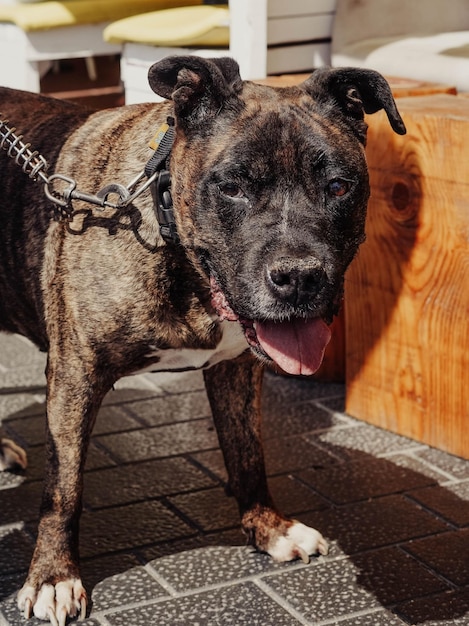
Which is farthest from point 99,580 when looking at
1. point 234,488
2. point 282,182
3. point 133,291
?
point 282,182

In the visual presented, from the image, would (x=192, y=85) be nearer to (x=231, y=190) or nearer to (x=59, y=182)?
(x=231, y=190)

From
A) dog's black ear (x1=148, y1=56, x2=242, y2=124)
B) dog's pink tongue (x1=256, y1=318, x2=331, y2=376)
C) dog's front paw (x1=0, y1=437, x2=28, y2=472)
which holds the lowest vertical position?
dog's front paw (x1=0, y1=437, x2=28, y2=472)

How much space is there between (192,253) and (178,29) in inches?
102

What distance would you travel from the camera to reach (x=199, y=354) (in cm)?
321

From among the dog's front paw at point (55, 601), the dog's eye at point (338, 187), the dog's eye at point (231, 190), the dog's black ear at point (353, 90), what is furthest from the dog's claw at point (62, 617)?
the dog's black ear at point (353, 90)

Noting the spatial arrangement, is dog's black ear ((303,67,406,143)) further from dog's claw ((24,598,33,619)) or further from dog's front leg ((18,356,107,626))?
dog's claw ((24,598,33,619))

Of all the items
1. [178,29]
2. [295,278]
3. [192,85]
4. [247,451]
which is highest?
[178,29]

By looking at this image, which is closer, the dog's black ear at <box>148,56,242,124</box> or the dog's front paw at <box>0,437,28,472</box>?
the dog's black ear at <box>148,56,242,124</box>

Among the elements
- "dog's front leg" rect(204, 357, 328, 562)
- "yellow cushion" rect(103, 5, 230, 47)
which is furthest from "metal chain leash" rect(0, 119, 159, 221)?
"yellow cushion" rect(103, 5, 230, 47)

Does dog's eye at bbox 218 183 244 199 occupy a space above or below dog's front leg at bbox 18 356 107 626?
above

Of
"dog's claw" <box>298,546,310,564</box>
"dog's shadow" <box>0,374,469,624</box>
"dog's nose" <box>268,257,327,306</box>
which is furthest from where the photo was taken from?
"dog's claw" <box>298,546,310,564</box>

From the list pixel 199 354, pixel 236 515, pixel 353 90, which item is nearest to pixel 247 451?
pixel 236 515

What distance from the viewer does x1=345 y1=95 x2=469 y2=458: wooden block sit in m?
4.00

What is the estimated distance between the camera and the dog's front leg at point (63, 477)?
10.3 ft
